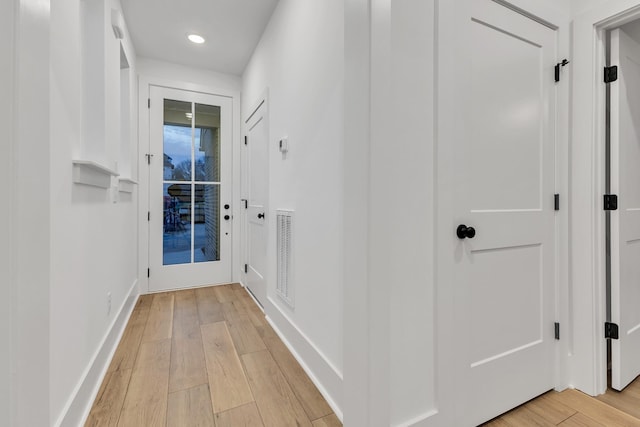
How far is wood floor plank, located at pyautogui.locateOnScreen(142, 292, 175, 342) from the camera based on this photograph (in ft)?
7.46

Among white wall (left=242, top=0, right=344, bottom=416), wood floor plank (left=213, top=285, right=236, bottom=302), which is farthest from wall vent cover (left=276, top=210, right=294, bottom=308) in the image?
wood floor plank (left=213, top=285, right=236, bottom=302)

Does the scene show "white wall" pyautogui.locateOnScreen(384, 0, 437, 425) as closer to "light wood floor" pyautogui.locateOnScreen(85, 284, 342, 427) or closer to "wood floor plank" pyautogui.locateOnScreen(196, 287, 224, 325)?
"light wood floor" pyautogui.locateOnScreen(85, 284, 342, 427)

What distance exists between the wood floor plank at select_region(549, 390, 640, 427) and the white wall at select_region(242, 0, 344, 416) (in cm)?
120

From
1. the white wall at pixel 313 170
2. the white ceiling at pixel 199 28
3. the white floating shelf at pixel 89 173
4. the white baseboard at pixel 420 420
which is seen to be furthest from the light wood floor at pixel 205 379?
the white ceiling at pixel 199 28

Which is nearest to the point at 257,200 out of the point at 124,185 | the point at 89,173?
the point at 124,185

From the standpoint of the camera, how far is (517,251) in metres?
1.43

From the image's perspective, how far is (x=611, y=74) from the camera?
4.96ft

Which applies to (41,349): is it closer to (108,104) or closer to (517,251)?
(108,104)

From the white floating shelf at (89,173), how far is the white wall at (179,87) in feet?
5.29

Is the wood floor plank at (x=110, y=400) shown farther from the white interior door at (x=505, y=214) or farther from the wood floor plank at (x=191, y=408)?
the white interior door at (x=505, y=214)

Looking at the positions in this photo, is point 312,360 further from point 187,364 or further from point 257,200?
point 257,200

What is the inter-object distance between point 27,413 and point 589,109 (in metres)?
2.62

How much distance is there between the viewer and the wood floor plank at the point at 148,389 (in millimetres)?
1386

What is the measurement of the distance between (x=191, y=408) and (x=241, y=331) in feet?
2.93
